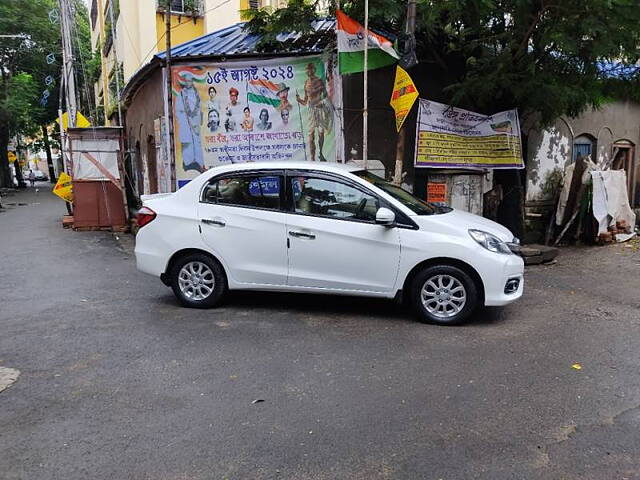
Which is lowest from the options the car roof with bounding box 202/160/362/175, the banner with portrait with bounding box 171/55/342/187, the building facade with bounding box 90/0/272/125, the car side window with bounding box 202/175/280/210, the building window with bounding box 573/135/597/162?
the car side window with bounding box 202/175/280/210

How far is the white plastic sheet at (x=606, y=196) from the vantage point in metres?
10.4

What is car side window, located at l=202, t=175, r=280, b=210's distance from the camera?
625 centimetres

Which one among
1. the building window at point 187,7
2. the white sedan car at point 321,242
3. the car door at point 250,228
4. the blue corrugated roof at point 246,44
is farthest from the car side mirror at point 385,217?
the building window at point 187,7

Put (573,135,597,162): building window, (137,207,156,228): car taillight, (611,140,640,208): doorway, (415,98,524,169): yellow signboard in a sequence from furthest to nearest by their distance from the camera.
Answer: (611,140,640,208): doorway < (573,135,597,162): building window < (415,98,524,169): yellow signboard < (137,207,156,228): car taillight

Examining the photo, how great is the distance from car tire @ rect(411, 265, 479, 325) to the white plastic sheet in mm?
6026

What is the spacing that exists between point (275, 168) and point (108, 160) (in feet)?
31.4

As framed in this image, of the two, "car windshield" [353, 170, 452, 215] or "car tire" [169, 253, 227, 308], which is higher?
"car windshield" [353, 170, 452, 215]

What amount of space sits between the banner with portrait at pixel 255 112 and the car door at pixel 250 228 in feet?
13.6

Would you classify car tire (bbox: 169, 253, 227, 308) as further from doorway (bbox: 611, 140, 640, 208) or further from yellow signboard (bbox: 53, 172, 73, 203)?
yellow signboard (bbox: 53, 172, 73, 203)

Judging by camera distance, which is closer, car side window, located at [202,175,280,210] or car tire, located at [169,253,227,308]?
car side window, located at [202,175,280,210]

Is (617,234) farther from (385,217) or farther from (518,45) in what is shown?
(385,217)

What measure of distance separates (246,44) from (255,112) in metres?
1.50

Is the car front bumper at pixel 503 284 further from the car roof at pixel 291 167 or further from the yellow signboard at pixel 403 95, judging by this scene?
the yellow signboard at pixel 403 95

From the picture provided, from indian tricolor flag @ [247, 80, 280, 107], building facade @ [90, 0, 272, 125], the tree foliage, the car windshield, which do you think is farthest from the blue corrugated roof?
building facade @ [90, 0, 272, 125]
